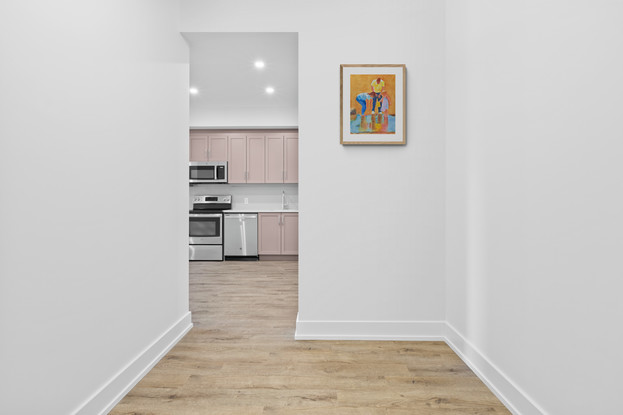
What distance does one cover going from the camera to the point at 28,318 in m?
1.21

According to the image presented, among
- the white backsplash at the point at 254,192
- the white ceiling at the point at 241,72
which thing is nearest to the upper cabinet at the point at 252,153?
the white backsplash at the point at 254,192

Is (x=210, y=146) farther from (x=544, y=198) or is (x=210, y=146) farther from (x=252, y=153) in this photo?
(x=544, y=198)

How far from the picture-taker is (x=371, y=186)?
2.52 metres

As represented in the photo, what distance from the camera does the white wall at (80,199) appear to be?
1168 millimetres

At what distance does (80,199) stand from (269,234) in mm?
4520

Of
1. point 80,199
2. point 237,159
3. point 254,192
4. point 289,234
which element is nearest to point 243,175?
point 237,159

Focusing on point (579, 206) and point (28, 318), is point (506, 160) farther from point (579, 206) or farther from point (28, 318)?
point (28, 318)

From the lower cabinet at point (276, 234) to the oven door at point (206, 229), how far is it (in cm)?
66

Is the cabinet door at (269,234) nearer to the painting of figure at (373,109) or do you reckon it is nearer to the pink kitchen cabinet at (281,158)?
the pink kitchen cabinet at (281,158)

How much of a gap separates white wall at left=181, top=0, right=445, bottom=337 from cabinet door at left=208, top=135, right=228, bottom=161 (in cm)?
395

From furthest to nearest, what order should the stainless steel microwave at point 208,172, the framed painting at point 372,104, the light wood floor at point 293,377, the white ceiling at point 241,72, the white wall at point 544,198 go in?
the stainless steel microwave at point 208,172, the white ceiling at point 241,72, the framed painting at point 372,104, the light wood floor at point 293,377, the white wall at point 544,198

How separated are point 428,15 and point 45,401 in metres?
2.97

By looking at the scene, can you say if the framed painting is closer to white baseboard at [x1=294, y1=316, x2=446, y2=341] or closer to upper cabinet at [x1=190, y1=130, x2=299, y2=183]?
white baseboard at [x1=294, y1=316, x2=446, y2=341]

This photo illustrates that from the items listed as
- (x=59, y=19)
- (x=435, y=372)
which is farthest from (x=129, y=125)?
(x=435, y=372)
